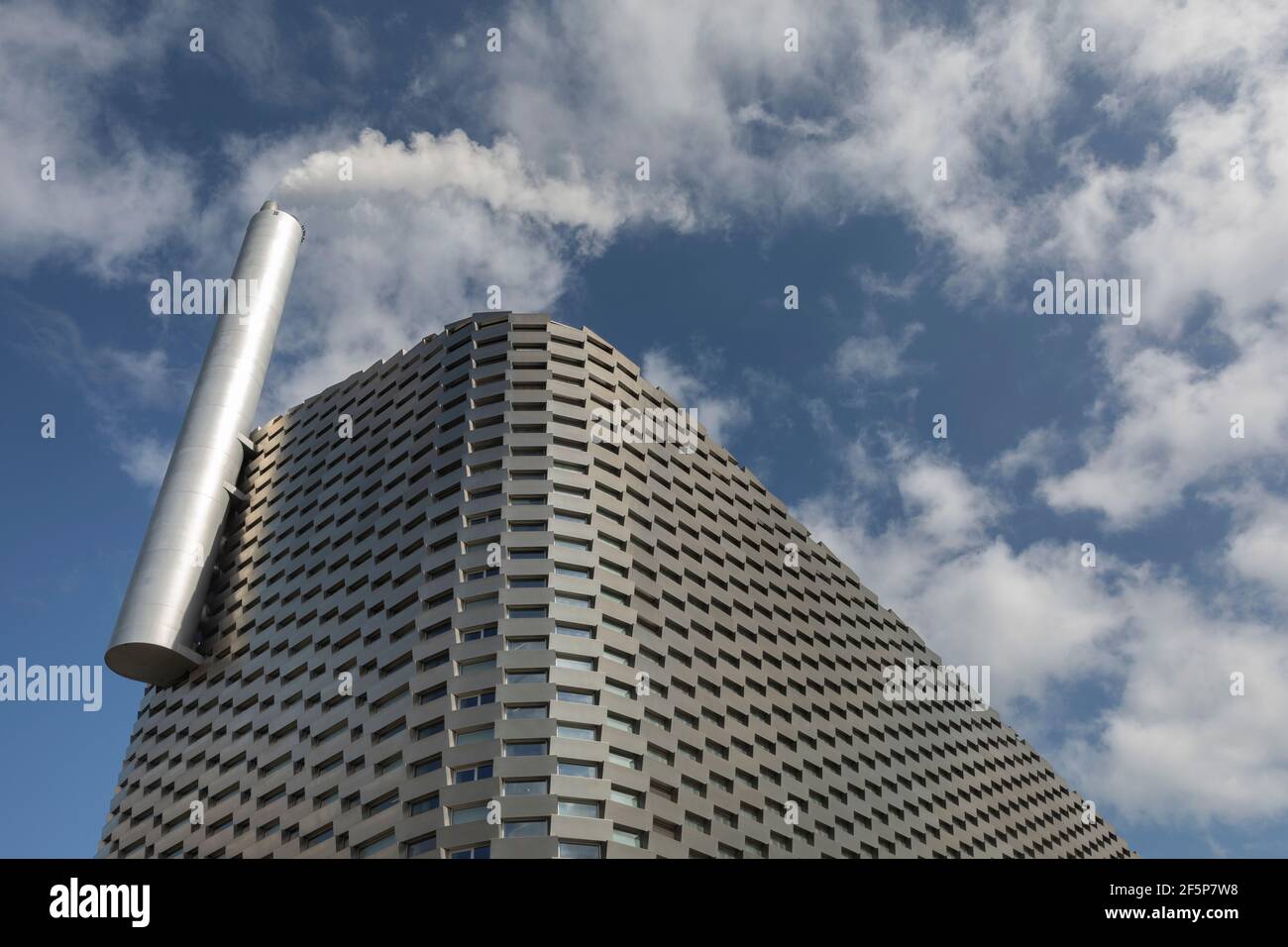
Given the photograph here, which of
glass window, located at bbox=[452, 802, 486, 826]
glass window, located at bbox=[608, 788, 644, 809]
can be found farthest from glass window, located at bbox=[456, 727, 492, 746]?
glass window, located at bbox=[608, 788, 644, 809]

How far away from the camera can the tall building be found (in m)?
50.9

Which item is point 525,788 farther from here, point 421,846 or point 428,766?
point 428,766

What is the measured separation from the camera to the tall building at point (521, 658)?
50.9 m

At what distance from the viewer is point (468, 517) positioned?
59.9 meters

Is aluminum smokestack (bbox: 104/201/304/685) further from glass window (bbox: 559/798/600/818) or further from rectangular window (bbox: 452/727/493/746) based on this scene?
glass window (bbox: 559/798/600/818)

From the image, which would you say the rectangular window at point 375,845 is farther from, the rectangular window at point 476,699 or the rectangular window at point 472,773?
the rectangular window at point 476,699

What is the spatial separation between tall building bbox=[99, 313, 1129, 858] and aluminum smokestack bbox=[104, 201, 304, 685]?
6.02ft

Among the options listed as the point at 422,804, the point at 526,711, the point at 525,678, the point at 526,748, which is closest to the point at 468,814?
the point at 422,804

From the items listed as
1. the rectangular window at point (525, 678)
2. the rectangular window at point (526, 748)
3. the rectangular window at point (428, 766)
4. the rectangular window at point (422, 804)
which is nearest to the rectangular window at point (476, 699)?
the rectangular window at point (525, 678)

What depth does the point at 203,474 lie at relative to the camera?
7519 centimetres

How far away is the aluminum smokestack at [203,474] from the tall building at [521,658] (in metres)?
1.83
